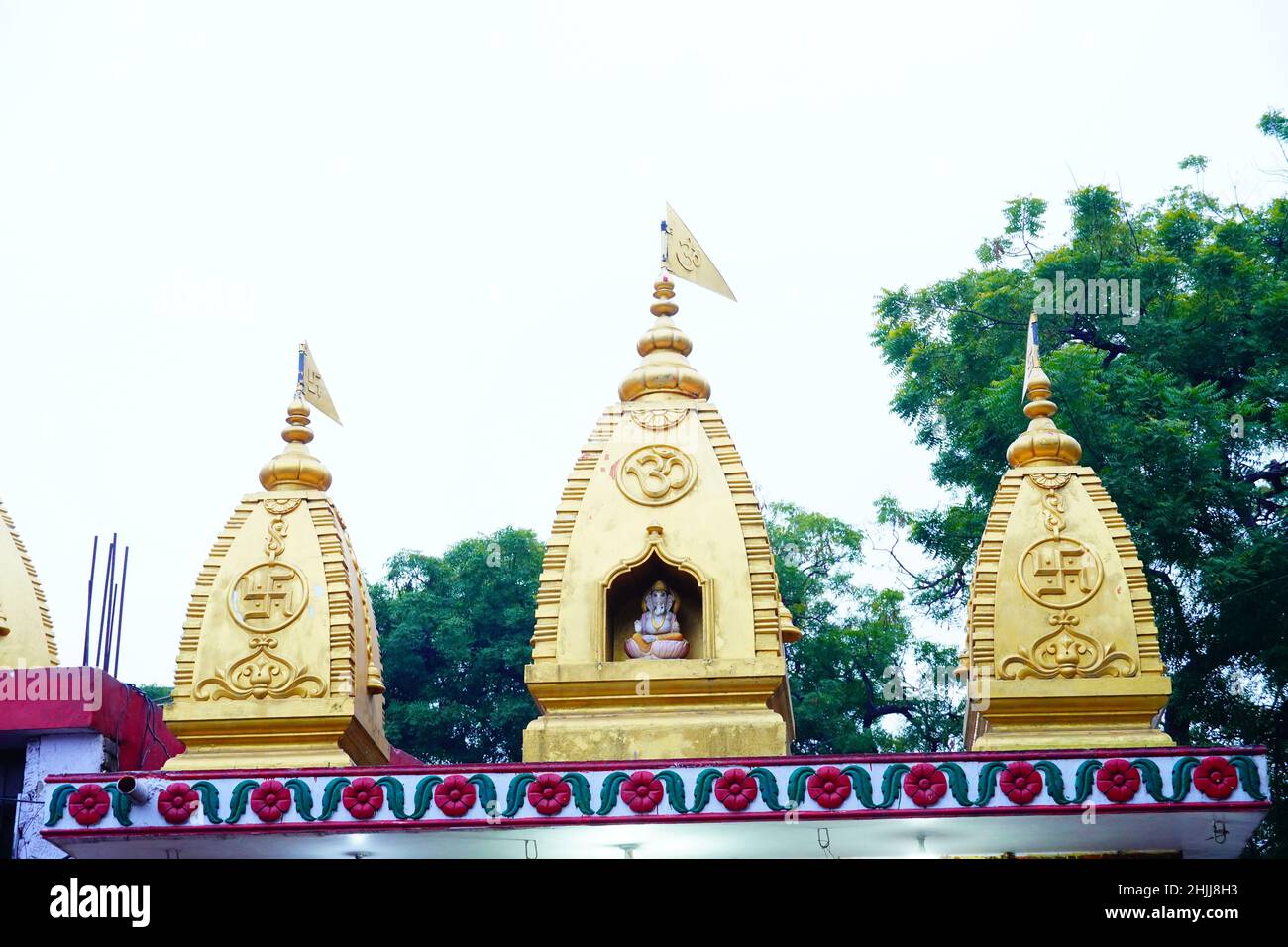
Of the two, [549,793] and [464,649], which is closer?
[549,793]

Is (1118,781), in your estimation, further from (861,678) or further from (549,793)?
(861,678)

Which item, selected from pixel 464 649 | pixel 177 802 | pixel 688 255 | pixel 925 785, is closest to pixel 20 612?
pixel 177 802

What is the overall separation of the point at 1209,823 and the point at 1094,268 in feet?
38.1

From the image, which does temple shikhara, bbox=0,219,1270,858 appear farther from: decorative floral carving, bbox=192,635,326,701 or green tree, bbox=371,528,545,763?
green tree, bbox=371,528,545,763

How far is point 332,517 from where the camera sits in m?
13.0

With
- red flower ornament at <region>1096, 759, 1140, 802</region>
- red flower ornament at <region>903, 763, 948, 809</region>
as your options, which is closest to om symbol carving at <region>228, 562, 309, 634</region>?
red flower ornament at <region>903, 763, 948, 809</region>

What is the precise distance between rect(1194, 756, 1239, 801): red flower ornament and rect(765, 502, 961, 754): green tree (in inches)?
391

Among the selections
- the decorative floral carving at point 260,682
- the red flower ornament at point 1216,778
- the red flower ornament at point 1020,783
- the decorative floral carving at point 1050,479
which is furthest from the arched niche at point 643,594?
the red flower ornament at point 1216,778

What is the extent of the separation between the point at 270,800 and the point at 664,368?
452 centimetres

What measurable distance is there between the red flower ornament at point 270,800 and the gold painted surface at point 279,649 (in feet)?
2.74

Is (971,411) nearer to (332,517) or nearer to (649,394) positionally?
(649,394)

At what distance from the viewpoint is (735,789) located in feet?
34.7

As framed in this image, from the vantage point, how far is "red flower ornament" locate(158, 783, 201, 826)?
10922 mm
